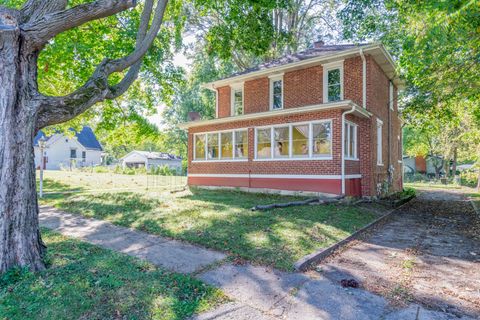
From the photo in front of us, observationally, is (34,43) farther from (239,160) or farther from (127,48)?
(239,160)

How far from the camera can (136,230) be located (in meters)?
6.60

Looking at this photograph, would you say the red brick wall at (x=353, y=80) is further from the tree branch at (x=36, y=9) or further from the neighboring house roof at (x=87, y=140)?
the neighboring house roof at (x=87, y=140)

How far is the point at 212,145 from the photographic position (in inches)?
592

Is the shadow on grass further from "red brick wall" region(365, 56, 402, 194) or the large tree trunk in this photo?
"red brick wall" region(365, 56, 402, 194)

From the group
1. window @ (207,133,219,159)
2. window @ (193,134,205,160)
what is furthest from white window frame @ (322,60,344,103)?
window @ (193,134,205,160)

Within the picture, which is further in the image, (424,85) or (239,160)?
(239,160)

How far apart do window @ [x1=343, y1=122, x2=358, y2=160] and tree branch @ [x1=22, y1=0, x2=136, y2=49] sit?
29.9ft

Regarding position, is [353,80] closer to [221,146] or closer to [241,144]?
[241,144]

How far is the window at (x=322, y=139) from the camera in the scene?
10.9 metres

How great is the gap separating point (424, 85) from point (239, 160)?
8114 millimetres

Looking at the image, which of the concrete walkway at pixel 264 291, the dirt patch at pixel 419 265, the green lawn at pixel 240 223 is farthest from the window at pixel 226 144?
the concrete walkway at pixel 264 291

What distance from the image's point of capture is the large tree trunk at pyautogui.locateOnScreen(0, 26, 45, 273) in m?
3.69

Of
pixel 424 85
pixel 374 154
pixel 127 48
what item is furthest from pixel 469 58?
pixel 127 48

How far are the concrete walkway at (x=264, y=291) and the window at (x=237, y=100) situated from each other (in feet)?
36.8
